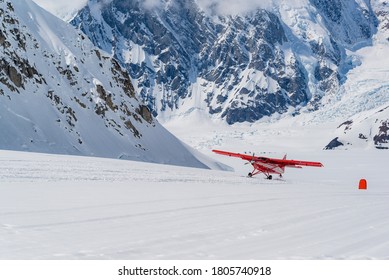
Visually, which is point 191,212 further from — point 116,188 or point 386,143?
point 386,143

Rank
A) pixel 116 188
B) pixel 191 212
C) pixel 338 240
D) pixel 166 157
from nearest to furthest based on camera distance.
A: pixel 338 240 < pixel 191 212 < pixel 116 188 < pixel 166 157

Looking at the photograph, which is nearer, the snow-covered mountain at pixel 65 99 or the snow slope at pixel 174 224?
the snow slope at pixel 174 224

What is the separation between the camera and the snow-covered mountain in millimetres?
46656

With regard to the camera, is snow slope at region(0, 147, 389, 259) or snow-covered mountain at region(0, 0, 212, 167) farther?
snow-covered mountain at region(0, 0, 212, 167)

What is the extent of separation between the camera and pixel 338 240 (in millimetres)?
8648

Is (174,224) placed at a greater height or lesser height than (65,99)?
lesser

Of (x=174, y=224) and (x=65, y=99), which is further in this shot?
(x=65, y=99)

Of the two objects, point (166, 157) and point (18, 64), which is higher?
point (18, 64)

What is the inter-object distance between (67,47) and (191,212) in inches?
2281

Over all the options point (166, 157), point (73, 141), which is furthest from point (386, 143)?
point (73, 141)

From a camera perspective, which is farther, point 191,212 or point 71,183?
point 71,183

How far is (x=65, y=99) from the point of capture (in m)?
55.6

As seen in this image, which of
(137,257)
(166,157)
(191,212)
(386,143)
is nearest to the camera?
(137,257)

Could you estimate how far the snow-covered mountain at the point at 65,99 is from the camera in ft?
153
